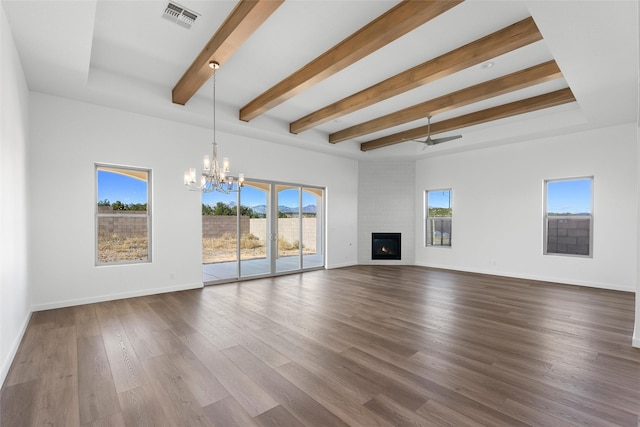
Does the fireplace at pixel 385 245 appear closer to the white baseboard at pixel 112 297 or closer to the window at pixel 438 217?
the window at pixel 438 217

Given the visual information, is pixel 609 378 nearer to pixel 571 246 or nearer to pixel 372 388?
pixel 372 388

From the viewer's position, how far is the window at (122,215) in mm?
4883

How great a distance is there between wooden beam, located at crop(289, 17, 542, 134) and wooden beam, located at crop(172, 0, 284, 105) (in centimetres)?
218

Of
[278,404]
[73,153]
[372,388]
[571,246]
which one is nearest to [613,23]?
[372,388]

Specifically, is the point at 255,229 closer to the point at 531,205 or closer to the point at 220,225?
the point at 220,225

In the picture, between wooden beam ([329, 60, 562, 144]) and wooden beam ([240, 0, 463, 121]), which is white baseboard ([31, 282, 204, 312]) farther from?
wooden beam ([329, 60, 562, 144])

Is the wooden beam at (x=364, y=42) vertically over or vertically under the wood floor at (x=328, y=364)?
over

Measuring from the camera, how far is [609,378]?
2463mm

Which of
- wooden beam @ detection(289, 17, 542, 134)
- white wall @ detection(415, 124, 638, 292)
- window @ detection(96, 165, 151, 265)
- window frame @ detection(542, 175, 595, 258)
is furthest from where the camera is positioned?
window frame @ detection(542, 175, 595, 258)

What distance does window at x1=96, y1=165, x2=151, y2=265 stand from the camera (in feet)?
16.0

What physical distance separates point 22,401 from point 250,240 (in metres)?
4.54

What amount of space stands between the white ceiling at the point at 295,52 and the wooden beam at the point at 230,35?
113 millimetres

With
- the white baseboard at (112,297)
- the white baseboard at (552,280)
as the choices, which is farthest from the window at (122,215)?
the white baseboard at (552,280)

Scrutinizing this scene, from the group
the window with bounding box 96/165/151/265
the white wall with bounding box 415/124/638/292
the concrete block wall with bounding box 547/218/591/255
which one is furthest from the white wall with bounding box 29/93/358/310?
the concrete block wall with bounding box 547/218/591/255
